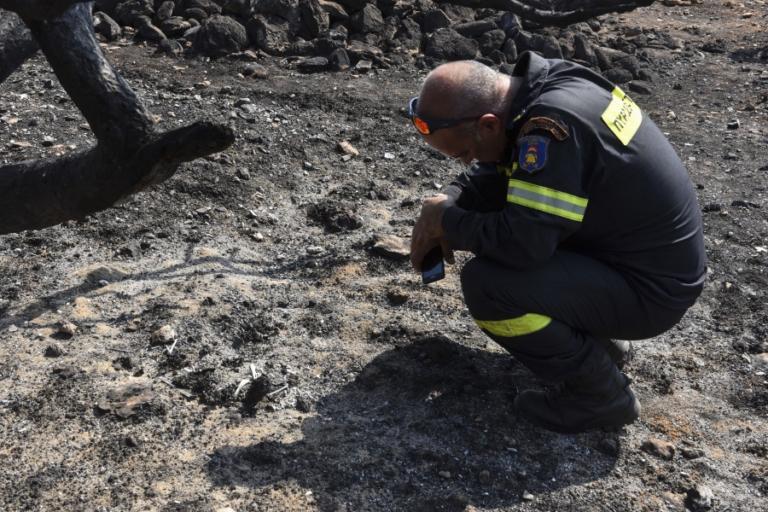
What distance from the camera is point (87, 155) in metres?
2.70

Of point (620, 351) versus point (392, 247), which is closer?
point (620, 351)

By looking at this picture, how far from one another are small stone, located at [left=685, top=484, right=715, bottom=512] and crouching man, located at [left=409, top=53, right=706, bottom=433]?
35cm

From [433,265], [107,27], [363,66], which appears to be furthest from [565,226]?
[107,27]

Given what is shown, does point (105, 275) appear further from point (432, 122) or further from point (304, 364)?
point (432, 122)

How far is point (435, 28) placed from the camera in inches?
306

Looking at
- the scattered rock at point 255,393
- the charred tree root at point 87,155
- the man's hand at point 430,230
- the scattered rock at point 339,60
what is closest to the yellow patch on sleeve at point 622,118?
the man's hand at point 430,230

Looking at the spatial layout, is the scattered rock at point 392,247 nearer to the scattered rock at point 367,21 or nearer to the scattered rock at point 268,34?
the scattered rock at point 268,34

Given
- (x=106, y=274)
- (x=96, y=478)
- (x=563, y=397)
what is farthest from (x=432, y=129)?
(x=106, y=274)

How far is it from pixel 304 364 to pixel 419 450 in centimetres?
67

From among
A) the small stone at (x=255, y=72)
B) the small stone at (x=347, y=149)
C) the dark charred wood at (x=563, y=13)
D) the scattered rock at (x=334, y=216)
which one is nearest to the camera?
the dark charred wood at (x=563, y=13)

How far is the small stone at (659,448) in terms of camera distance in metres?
3.33

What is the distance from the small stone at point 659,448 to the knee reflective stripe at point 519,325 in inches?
24.5

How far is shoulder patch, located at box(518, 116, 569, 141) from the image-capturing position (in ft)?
9.53

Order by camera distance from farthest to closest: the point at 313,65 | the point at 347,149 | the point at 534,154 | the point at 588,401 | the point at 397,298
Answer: the point at 313,65 < the point at 347,149 < the point at 397,298 < the point at 588,401 < the point at 534,154
